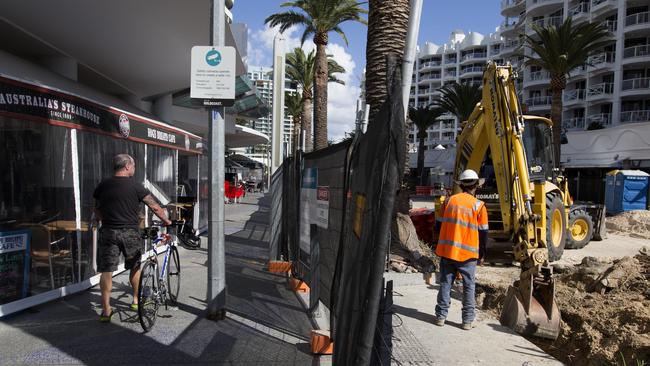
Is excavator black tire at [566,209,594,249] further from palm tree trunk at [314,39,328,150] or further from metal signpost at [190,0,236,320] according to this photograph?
palm tree trunk at [314,39,328,150]

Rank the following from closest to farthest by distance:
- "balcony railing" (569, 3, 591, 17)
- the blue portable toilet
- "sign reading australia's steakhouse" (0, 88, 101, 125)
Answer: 1. "sign reading australia's steakhouse" (0, 88, 101, 125)
2. the blue portable toilet
3. "balcony railing" (569, 3, 591, 17)

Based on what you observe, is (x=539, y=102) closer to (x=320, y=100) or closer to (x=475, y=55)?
(x=320, y=100)

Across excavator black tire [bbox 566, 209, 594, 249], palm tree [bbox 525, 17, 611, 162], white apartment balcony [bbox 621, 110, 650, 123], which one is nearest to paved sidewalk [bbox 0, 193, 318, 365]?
excavator black tire [bbox 566, 209, 594, 249]

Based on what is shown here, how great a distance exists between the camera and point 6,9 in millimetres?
10953

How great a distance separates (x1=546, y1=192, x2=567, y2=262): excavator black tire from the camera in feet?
32.6

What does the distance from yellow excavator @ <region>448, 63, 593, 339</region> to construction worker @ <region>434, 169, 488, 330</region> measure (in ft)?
2.25

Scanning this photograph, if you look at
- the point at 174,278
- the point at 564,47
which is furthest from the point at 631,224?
the point at 174,278

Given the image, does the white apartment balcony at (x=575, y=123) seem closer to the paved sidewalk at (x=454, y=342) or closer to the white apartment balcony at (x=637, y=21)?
the white apartment balcony at (x=637, y=21)

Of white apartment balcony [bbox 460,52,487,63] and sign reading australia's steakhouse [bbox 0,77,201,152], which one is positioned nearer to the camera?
sign reading australia's steakhouse [bbox 0,77,201,152]

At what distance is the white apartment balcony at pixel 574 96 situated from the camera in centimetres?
5294

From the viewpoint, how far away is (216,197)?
5738mm

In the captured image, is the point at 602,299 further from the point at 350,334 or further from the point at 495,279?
the point at 350,334

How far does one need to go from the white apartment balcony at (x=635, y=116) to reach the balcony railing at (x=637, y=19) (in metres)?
8.17

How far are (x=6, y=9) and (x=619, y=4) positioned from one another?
51.9 m
